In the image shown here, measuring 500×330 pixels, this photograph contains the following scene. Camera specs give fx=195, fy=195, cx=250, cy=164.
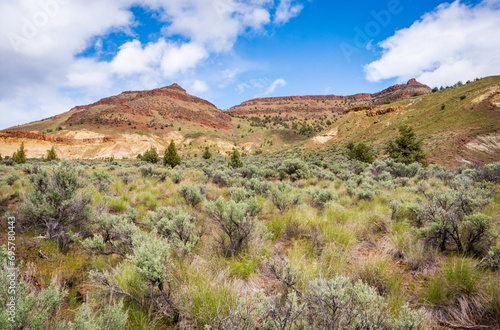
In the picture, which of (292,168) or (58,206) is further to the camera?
(292,168)

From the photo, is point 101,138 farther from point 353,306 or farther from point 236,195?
point 353,306

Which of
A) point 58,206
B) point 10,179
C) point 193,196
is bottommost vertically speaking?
point 193,196

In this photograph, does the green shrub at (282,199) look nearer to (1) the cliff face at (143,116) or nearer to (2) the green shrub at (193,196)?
(2) the green shrub at (193,196)

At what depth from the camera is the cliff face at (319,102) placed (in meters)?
124

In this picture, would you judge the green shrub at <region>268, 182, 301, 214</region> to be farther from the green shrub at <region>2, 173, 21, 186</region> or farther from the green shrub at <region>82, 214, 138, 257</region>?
the green shrub at <region>2, 173, 21, 186</region>

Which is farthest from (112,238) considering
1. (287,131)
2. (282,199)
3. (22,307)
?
(287,131)

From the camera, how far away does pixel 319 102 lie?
142250 mm

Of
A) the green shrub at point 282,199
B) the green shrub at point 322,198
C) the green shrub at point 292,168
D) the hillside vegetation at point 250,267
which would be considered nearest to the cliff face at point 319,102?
the green shrub at point 292,168

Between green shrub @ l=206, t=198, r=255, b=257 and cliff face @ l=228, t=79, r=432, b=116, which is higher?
cliff face @ l=228, t=79, r=432, b=116

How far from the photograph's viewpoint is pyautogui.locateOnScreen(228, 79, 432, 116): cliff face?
406ft

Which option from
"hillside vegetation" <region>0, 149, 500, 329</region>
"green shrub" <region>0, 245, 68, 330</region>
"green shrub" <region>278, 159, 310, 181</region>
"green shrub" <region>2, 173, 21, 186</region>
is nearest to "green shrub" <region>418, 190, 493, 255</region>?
"hillside vegetation" <region>0, 149, 500, 329</region>

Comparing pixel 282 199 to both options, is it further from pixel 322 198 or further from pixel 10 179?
pixel 10 179

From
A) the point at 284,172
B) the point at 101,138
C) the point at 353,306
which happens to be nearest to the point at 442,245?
the point at 353,306

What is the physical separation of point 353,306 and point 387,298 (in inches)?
32.1
